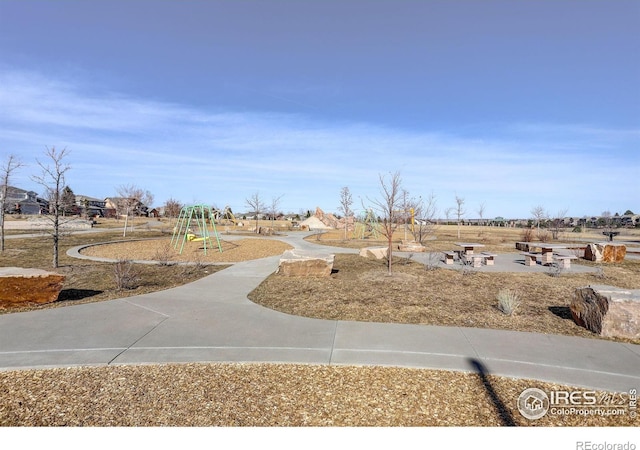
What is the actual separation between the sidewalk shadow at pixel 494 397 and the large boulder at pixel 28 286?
7521 mm

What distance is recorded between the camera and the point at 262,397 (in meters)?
3.32

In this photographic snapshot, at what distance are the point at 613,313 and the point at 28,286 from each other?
10.1 m

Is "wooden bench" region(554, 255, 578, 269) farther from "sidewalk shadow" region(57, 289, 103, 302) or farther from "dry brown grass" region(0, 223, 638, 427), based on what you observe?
"sidewalk shadow" region(57, 289, 103, 302)

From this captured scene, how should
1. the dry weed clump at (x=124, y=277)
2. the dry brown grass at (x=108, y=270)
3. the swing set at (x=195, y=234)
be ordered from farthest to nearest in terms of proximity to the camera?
1. the swing set at (x=195, y=234)
2. the dry weed clump at (x=124, y=277)
3. the dry brown grass at (x=108, y=270)

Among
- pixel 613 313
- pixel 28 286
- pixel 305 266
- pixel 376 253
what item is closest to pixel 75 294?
pixel 28 286

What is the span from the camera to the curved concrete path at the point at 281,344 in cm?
403

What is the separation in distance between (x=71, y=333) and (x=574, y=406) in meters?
6.35

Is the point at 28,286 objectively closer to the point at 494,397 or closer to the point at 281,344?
the point at 281,344

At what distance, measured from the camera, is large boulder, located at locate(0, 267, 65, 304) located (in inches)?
246

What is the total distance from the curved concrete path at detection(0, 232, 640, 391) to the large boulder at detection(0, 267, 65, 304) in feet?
2.29

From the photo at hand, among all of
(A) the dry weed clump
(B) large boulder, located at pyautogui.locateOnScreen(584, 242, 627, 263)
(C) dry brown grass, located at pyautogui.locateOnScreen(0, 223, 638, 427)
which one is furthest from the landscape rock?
(C) dry brown grass, located at pyautogui.locateOnScreen(0, 223, 638, 427)

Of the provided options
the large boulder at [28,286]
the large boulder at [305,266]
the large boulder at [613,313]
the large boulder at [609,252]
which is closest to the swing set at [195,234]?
the large boulder at [305,266]

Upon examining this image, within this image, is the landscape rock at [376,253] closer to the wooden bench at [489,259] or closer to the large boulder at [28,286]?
the wooden bench at [489,259]

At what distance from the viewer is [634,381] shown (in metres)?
3.69
